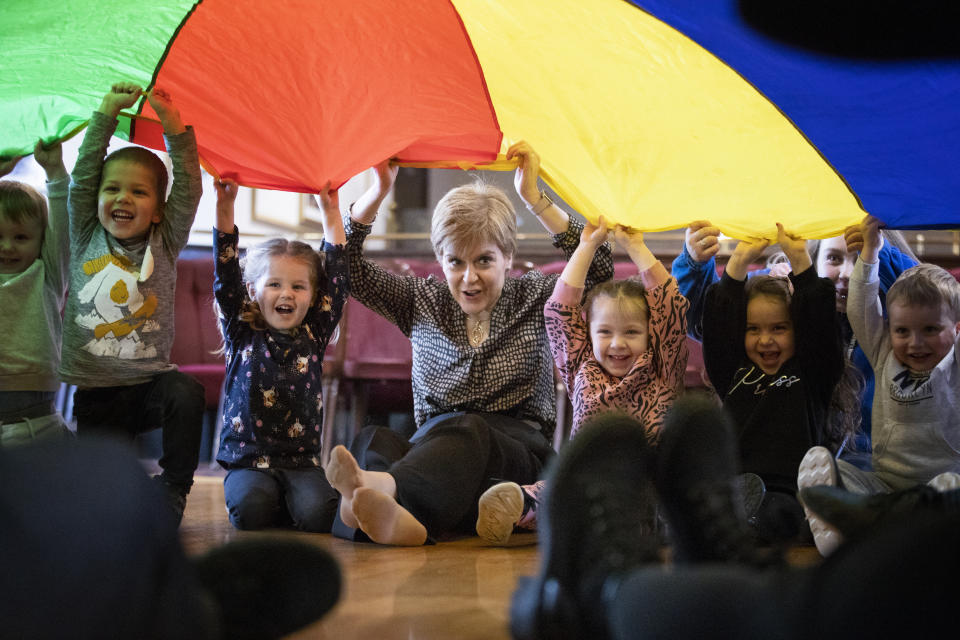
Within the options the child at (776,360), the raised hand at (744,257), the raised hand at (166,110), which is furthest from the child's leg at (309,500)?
the raised hand at (744,257)

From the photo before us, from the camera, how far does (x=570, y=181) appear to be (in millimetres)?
1865

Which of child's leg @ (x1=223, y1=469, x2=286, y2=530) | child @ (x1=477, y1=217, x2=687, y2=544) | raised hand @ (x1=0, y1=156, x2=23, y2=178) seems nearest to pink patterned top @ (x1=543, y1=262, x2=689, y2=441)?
child @ (x1=477, y1=217, x2=687, y2=544)

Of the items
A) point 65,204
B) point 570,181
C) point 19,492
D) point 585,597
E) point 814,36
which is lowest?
point 585,597

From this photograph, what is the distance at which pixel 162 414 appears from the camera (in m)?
1.61

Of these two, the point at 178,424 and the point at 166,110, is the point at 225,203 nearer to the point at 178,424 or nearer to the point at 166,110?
the point at 166,110

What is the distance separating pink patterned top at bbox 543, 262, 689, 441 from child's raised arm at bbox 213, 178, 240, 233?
0.68m

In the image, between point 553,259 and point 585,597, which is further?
point 553,259

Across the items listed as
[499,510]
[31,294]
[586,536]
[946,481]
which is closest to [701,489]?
[586,536]

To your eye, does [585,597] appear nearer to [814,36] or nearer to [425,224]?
[814,36]

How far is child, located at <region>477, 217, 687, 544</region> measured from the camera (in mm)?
1696

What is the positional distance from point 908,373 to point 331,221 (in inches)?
46.6

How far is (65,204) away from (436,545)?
3.14 feet

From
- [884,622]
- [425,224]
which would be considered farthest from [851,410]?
[425,224]

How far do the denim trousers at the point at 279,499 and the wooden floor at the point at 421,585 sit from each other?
31mm
